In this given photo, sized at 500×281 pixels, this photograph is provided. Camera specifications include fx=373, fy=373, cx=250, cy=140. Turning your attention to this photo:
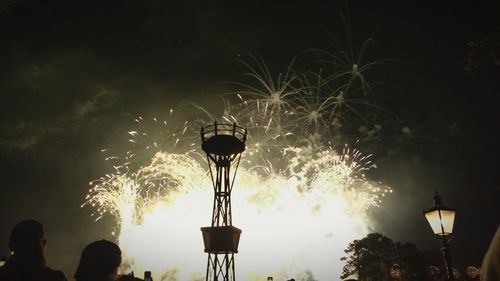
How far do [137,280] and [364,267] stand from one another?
2441 inches

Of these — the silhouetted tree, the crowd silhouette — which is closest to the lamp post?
the crowd silhouette

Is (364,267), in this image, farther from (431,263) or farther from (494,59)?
(494,59)

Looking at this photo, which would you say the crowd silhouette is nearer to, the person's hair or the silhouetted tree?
the person's hair

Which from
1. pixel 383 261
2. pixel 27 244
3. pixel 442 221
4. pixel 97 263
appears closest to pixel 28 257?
pixel 27 244

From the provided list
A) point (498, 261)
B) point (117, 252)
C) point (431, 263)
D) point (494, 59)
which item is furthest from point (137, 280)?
point (431, 263)

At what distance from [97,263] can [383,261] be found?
62.3 m

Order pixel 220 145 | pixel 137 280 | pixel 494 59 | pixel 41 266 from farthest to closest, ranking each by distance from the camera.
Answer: pixel 220 145 → pixel 494 59 → pixel 137 280 → pixel 41 266

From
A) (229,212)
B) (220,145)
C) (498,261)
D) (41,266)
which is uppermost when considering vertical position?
(220,145)

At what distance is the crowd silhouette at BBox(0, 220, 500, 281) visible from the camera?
3492mm

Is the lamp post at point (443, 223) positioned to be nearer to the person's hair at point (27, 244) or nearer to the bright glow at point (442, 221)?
the bright glow at point (442, 221)

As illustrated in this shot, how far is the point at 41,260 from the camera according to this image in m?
3.85

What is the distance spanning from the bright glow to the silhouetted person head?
28.4ft

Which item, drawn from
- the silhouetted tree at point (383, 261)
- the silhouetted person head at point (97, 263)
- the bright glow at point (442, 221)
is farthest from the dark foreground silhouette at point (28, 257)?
the silhouetted tree at point (383, 261)

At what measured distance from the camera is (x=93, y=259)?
349cm
